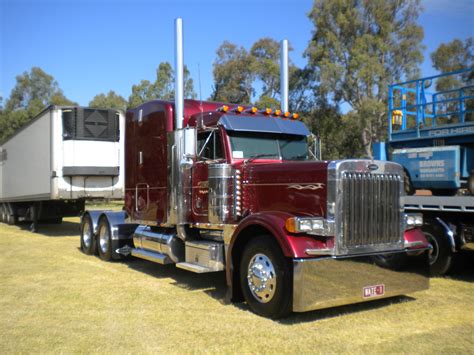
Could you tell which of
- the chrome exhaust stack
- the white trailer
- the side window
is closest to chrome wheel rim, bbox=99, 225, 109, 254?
the chrome exhaust stack

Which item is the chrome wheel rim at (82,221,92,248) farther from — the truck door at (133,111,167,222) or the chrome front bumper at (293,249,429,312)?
the chrome front bumper at (293,249,429,312)

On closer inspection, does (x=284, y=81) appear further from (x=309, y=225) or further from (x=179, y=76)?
(x=309, y=225)

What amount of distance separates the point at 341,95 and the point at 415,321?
31196mm

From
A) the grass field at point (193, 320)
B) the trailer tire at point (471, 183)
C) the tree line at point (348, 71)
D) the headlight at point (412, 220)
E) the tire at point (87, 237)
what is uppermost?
the tree line at point (348, 71)

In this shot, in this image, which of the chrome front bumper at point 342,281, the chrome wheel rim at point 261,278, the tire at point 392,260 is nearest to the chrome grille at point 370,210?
the tire at point 392,260

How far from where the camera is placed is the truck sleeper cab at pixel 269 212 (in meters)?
5.49

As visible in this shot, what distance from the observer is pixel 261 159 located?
7.02 metres

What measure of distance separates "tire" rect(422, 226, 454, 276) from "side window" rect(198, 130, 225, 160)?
3.66 m

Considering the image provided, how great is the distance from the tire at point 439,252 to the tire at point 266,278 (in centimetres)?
343

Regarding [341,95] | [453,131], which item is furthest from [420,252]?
[341,95]

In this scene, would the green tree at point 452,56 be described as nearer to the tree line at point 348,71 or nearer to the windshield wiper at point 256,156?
the tree line at point 348,71

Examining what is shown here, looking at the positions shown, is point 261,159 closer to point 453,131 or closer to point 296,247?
point 296,247

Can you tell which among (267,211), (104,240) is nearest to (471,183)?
(267,211)

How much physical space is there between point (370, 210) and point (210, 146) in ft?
8.37
